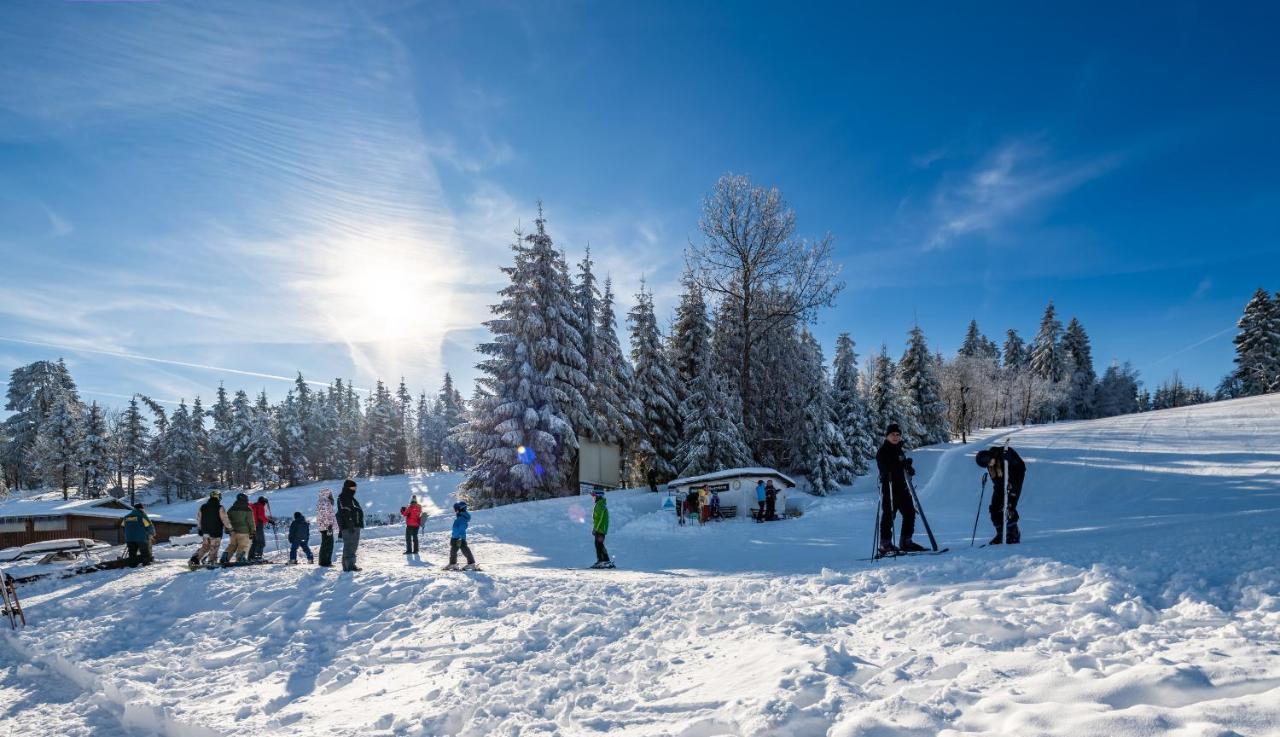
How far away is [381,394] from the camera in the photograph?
72375mm

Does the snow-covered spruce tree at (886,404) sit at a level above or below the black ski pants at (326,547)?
above

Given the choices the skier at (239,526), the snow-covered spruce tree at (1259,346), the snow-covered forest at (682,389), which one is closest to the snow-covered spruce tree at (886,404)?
the snow-covered forest at (682,389)

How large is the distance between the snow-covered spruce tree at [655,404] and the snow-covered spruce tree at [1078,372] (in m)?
60.4

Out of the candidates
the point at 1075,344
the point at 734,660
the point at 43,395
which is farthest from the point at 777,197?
the point at 43,395

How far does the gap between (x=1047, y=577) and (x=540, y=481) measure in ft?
69.9

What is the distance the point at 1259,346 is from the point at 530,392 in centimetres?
6802

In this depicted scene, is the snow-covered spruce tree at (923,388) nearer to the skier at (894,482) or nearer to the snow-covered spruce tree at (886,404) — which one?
the snow-covered spruce tree at (886,404)

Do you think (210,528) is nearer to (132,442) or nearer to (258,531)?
(258,531)

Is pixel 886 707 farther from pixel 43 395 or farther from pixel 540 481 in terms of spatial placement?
pixel 43 395

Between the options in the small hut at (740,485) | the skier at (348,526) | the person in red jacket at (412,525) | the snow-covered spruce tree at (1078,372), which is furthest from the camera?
the snow-covered spruce tree at (1078,372)

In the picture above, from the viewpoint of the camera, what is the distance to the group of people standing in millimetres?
8938

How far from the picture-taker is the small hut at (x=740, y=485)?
22188 mm

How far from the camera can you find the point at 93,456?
5097 centimetres

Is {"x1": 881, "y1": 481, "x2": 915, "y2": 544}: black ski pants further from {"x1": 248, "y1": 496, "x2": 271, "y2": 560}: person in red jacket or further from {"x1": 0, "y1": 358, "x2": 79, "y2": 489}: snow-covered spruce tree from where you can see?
{"x1": 0, "y1": 358, "x2": 79, "y2": 489}: snow-covered spruce tree
